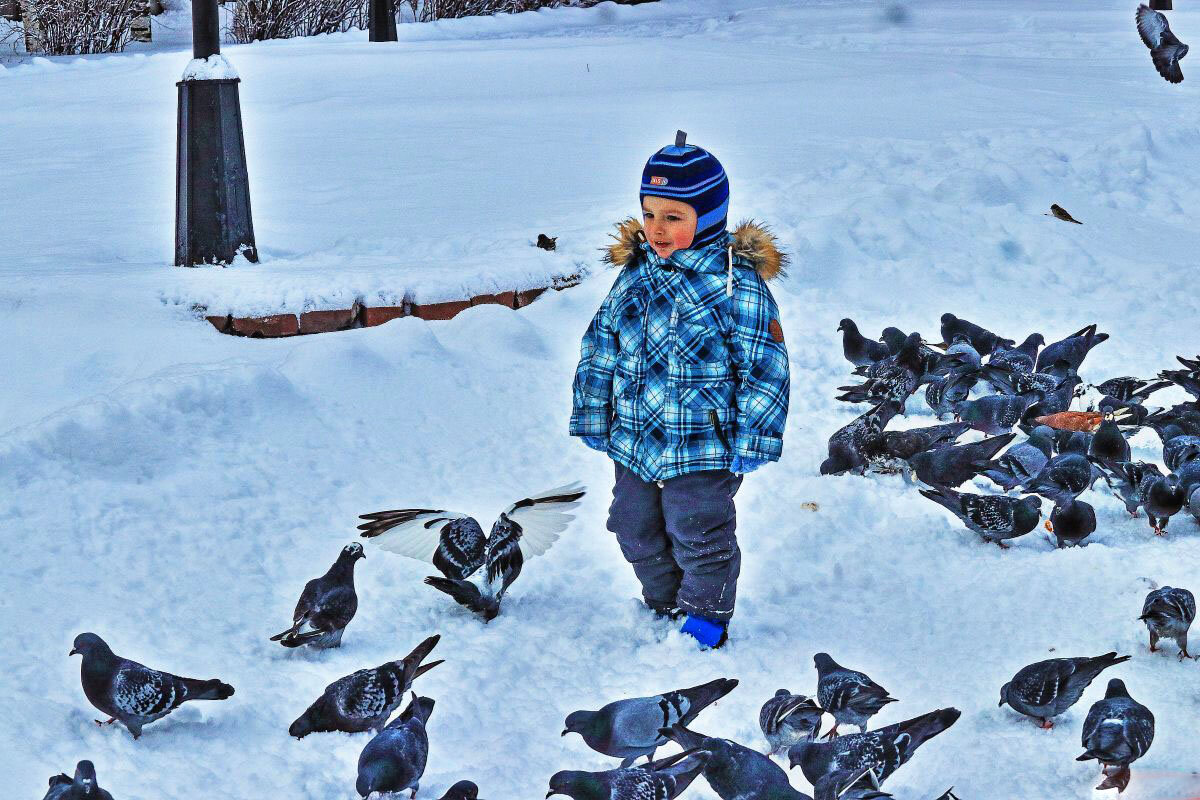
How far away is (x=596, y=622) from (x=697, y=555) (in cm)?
43

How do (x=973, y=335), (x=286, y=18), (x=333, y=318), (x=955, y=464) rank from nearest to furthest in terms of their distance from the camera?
(x=955, y=464), (x=333, y=318), (x=973, y=335), (x=286, y=18)

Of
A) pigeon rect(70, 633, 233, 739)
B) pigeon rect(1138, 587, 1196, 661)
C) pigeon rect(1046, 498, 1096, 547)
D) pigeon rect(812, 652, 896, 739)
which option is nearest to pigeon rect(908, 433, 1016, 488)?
pigeon rect(1046, 498, 1096, 547)

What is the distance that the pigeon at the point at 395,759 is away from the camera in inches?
119

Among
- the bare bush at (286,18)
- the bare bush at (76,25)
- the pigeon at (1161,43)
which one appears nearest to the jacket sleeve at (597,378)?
the pigeon at (1161,43)

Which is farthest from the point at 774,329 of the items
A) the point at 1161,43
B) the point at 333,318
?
the point at 1161,43

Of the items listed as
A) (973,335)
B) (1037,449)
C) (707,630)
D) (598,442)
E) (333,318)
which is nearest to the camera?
(707,630)

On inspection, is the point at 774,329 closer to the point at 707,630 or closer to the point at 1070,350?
the point at 707,630

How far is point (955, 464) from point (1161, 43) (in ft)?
14.3

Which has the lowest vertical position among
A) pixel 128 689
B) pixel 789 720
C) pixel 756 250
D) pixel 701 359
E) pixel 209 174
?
pixel 789 720

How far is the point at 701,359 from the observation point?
3.85 metres

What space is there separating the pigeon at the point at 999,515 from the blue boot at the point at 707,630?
1.15 meters

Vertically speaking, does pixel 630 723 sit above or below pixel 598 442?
below

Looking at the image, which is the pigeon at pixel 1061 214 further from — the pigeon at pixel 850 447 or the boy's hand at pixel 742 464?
the boy's hand at pixel 742 464

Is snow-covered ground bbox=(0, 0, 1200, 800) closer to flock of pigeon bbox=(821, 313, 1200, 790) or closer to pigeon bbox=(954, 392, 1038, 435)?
flock of pigeon bbox=(821, 313, 1200, 790)
